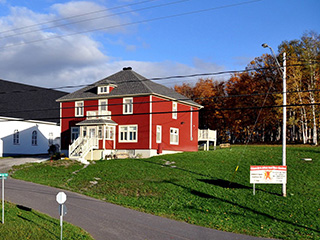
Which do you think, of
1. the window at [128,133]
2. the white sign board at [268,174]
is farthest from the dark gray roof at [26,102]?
the white sign board at [268,174]

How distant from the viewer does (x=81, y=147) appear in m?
39.1

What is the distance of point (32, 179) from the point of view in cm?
2936

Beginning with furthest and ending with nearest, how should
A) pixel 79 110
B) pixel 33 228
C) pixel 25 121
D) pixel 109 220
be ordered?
pixel 25 121
pixel 79 110
pixel 109 220
pixel 33 228

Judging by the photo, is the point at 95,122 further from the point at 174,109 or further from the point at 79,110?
the point at 174,109

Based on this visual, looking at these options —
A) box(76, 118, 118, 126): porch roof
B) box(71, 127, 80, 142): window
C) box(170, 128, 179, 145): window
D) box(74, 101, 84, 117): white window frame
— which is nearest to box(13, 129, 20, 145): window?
box(71, 127, 80, 142): window

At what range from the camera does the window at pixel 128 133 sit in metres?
39.7

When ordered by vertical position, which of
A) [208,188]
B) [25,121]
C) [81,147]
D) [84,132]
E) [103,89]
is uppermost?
[103,89]

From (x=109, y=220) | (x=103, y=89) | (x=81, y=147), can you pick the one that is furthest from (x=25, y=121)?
(x=109, y=220)

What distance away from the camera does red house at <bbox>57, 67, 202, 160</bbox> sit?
3912 centimetres

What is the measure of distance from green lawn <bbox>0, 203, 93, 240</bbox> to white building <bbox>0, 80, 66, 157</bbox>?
2672cm

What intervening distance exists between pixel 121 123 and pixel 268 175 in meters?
19.6

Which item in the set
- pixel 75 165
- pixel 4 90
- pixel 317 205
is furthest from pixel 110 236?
pixel 4 90

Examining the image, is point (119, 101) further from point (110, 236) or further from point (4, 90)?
point (110, 236)

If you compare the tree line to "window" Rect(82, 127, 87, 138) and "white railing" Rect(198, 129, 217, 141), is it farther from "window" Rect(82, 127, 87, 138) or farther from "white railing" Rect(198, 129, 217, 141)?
"window" Rect(82, 127, 87, 138)
